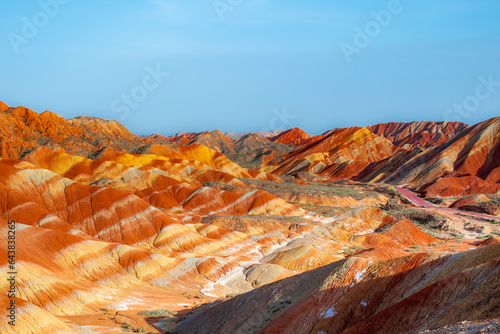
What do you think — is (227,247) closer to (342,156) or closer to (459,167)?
(459,167)

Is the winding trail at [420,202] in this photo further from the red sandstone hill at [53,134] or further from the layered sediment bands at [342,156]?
the red sandstone hill at [53,134]

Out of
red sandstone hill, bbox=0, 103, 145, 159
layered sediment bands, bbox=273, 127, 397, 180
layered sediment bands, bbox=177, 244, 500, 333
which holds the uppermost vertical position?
red sandstone hill, bbox=0, 103, 145, 159

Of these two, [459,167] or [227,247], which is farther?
[459,167]

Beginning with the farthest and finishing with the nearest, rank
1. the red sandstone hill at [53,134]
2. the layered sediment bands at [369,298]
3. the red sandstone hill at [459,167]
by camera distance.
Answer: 1. the red sandstone hill at [459,167]
2. the red sandstone hill at [53,134]
3. the layered sediment bands at [369,298]

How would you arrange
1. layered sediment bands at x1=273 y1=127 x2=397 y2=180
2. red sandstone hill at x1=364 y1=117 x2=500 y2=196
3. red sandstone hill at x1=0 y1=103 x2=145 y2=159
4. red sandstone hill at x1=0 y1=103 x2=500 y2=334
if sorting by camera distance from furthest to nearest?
layered sediment bands at x1=273 y1=127 x2=397 y2=180, red sandstone hill at x1=364 y1=117 x2=500 y2=196, red sandstone hill at x1=0 y1=103 x2=145 y2=159, red sandstone hill at x1=0 y1=103 x2=500 y2=334

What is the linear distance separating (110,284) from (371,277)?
93.0 ft

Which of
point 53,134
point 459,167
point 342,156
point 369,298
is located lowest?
point 459,167

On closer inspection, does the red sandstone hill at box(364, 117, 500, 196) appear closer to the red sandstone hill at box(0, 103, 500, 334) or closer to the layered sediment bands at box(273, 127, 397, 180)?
the red sandstone hill at box(0, 103, 500, 334)

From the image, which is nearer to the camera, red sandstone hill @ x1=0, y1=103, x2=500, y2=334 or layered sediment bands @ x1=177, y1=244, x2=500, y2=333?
layered sediment bands @ x1=177, y1=244, x2=500, y2=333

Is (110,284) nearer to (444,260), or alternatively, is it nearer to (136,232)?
(136,232)

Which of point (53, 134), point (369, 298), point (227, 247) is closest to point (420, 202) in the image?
point (227, 247)

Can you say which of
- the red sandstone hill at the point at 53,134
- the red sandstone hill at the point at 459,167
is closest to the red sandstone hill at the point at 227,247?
the red sandstone hill at the point at 459,167

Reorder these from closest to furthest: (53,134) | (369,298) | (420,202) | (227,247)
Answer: (369,298) → (227,247) → (420,202) → (53,134)

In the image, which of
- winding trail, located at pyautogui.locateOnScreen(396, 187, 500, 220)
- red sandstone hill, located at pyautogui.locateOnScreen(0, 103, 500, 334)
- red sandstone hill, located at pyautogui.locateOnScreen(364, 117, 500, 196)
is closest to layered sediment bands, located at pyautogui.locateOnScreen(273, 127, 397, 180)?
red sandstone hill, located at pyautogui.locateOnScreen(364, 117, 500, 196)
